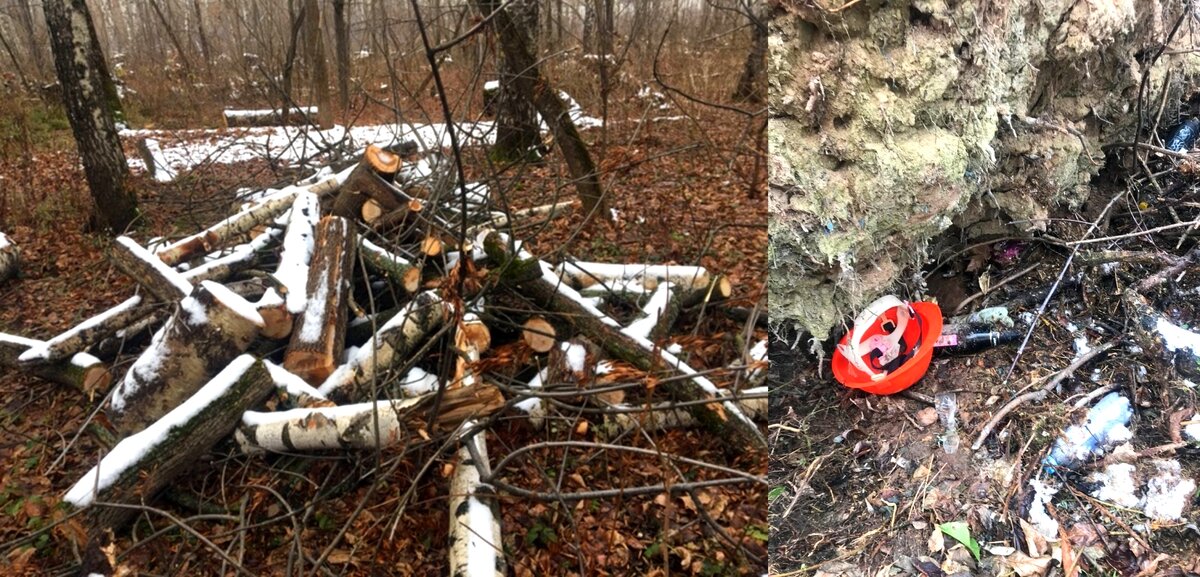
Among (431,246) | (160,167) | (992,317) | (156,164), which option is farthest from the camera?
(156,164)

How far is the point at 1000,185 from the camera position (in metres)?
2.63

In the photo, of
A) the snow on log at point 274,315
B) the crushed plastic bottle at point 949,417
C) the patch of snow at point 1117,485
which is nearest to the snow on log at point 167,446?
the snow on log at point 274,315

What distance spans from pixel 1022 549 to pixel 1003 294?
1.06m

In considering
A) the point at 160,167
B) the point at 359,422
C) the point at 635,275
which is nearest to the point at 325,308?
the point at 359,422

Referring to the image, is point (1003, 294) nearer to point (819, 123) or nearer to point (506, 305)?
point (819, 123)

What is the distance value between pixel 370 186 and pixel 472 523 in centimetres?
228

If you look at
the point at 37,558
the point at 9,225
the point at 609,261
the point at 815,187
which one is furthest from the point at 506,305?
the point at 9,225

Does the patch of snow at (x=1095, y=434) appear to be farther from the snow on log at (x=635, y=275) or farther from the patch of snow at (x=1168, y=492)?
the snow on log at (x=635, y=275)

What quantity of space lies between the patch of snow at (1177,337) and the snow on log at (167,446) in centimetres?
328

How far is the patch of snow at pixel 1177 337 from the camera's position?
2.31m

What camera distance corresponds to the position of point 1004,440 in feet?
7.08

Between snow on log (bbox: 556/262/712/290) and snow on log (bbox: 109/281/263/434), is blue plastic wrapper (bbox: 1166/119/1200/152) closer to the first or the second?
snow on log (bbox: 556/262/712/290)

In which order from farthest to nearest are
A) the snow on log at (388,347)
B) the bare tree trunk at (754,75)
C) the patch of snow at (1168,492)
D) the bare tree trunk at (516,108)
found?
the bare tree trunk at (754,75) → the bare tree trunk at (516,108) → the snow on log at (388,347) → the patch of snow at (1168,492)

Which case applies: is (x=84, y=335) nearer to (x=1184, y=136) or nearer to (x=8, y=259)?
(x=8, y=259)
